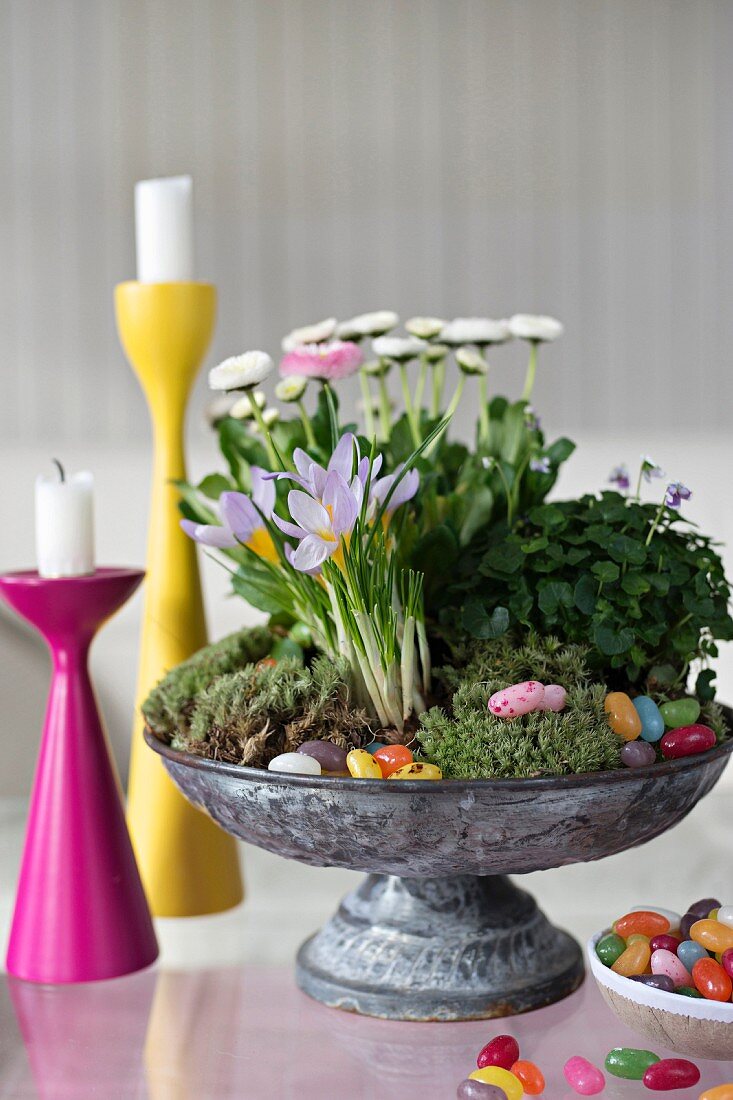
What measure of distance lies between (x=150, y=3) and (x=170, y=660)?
843 millimetres

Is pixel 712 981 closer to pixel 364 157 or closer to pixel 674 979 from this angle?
pixel 674 979

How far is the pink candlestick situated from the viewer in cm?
74

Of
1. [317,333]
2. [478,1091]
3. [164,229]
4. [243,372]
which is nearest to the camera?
[478,1091]

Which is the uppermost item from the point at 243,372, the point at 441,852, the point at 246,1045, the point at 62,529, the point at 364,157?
the point at 364,157

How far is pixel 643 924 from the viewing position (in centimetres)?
63

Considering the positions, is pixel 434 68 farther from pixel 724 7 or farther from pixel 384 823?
pixel 384 823

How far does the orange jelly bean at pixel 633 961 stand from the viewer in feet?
1.94

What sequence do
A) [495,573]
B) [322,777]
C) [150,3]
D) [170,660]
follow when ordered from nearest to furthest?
[322,777]
[495,573]
[170,660]
[150,3]

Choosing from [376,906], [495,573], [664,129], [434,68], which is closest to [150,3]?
[434,68]

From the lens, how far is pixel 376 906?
0.71 m

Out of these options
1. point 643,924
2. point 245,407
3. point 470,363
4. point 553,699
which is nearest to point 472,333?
point 470,363

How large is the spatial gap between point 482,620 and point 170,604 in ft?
0.92

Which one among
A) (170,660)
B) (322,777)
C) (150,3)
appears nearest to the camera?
(322,777)

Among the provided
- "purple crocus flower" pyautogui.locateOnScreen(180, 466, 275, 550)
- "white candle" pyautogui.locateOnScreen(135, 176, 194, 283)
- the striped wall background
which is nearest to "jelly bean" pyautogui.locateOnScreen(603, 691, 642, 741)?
"purple crocus flower" pyautogui.locateOnScreen(180, 466, 275, 550)
